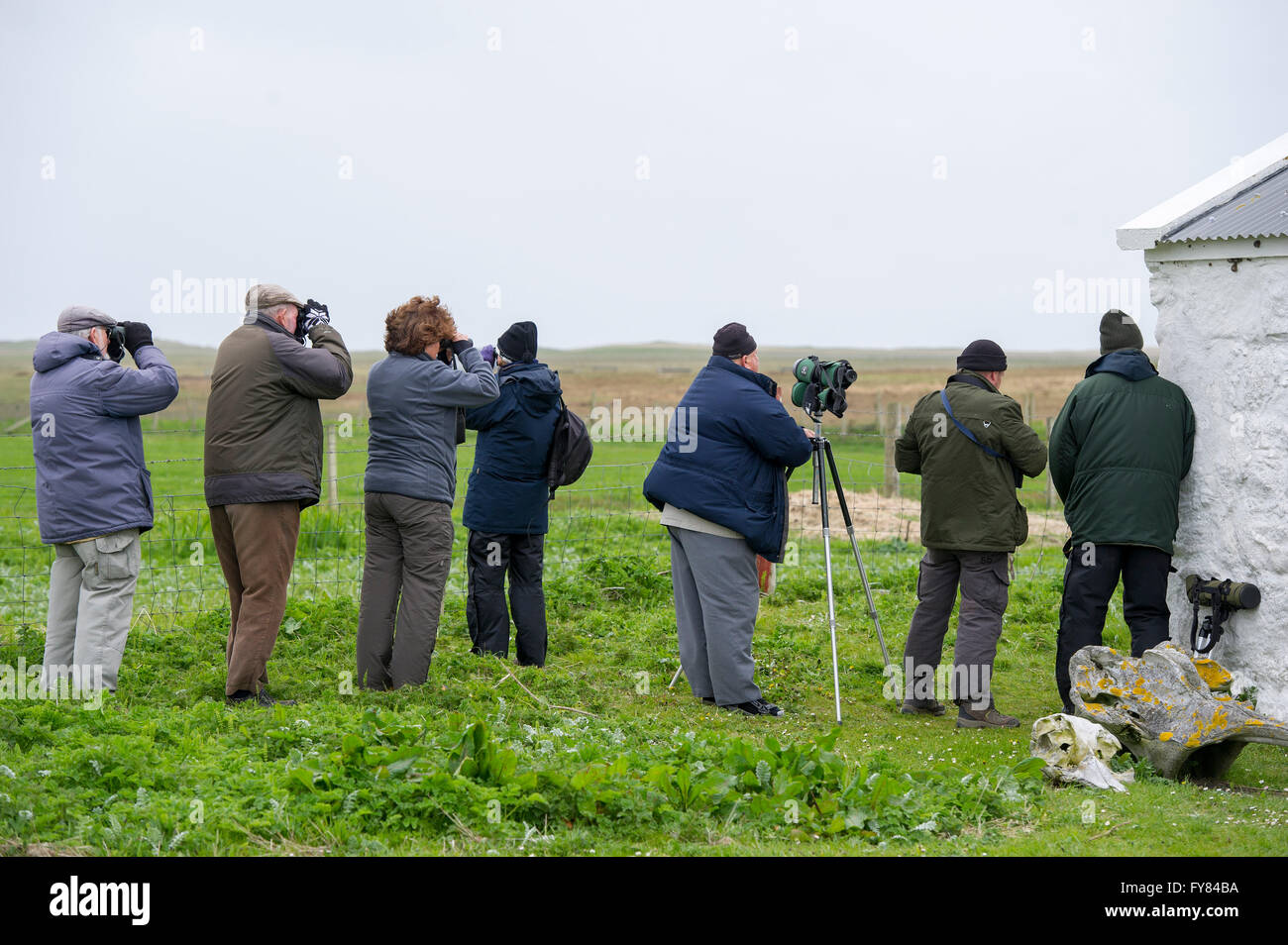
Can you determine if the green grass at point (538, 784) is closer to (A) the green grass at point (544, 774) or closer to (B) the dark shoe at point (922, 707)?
(A) the green grass at point (544, 774)

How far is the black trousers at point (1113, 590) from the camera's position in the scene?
6.79 metres

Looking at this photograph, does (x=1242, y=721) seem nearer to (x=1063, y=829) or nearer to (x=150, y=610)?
(x=1063, y=829)

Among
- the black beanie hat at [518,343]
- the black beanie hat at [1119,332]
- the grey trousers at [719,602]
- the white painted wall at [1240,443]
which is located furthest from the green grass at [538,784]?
the black beanie hat at [1119,332]

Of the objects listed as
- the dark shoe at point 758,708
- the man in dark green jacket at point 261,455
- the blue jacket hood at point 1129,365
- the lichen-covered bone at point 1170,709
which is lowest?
the dark shoe at point 758,708

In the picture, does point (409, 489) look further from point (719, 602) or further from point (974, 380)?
point (974, 380)

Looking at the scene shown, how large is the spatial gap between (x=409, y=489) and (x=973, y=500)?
322 centimetres

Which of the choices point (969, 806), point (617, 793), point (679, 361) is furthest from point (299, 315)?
point (679, 361)

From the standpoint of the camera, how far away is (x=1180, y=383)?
7.11 m

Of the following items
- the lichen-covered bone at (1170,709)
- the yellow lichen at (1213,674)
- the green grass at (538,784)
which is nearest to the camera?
the green grass at (538,784)

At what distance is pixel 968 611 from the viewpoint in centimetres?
728

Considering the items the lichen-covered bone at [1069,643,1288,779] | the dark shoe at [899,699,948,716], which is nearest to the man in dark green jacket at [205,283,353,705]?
the dark shoe at [899,699,948,716]
